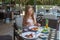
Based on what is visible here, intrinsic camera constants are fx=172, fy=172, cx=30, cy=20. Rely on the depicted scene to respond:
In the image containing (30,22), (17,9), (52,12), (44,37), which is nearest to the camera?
(44,37)

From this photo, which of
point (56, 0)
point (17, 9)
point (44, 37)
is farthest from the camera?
point (17, 9)

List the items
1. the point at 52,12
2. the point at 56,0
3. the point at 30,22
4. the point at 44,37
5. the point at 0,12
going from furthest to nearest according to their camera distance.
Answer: the point at 0,12 → the point at 56,0 → the point at 52,12 → the point at 30,22 → the point at 44,37

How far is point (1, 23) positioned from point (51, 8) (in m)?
2.06

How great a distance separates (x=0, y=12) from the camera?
681 centimetres

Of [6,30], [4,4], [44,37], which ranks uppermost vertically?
[4,4]

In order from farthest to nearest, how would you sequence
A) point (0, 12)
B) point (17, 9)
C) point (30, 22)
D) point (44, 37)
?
point (0, 12) < point (17, 9) < point (30, 22) < point (44, 37)

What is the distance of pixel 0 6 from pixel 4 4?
19 cm

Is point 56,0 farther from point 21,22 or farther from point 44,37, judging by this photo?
point 44,37

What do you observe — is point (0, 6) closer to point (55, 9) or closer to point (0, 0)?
point (0, 0)

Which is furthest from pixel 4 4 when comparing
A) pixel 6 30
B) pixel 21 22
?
pixel 21 22

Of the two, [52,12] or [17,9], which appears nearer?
[52,12]

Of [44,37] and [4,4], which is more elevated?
[4,4]

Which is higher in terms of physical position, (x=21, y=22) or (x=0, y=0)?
(x=0, y=0)

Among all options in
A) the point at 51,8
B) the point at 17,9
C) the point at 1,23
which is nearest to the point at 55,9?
the point at 51,8
